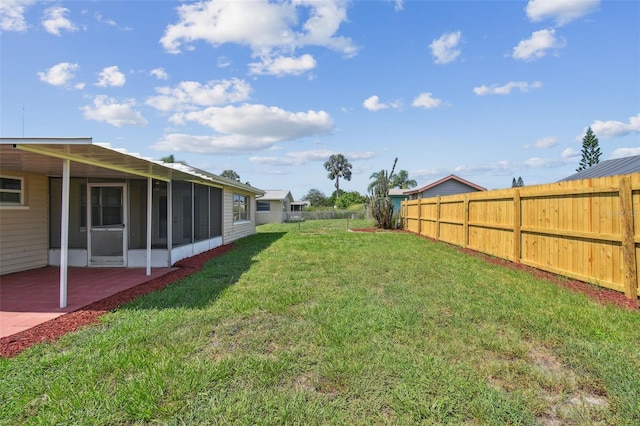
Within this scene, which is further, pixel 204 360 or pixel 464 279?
pixel 464 279

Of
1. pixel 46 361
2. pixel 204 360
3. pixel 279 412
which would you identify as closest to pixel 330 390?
pixel 279 412

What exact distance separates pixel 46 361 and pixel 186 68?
418 inches

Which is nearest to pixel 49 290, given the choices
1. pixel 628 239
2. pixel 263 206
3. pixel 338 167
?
pixel 628 239

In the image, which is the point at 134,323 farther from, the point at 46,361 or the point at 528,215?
the point at 528,215

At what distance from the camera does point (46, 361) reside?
2.96 meters

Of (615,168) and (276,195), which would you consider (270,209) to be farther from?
(615,168)

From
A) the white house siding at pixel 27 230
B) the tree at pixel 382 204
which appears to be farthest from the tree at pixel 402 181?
the white house siding at pixel 27 230

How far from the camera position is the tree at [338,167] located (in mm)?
61188

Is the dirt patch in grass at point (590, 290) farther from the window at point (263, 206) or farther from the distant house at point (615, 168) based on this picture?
the window at point (263, 206)

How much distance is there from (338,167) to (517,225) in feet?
179

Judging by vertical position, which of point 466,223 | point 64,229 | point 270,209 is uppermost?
point 270,209

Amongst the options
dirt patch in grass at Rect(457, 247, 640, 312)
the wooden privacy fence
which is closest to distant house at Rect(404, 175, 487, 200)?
the wooden privacy fence

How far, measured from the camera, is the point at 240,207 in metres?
15.4

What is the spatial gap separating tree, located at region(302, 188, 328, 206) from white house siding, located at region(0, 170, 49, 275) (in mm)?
52033
